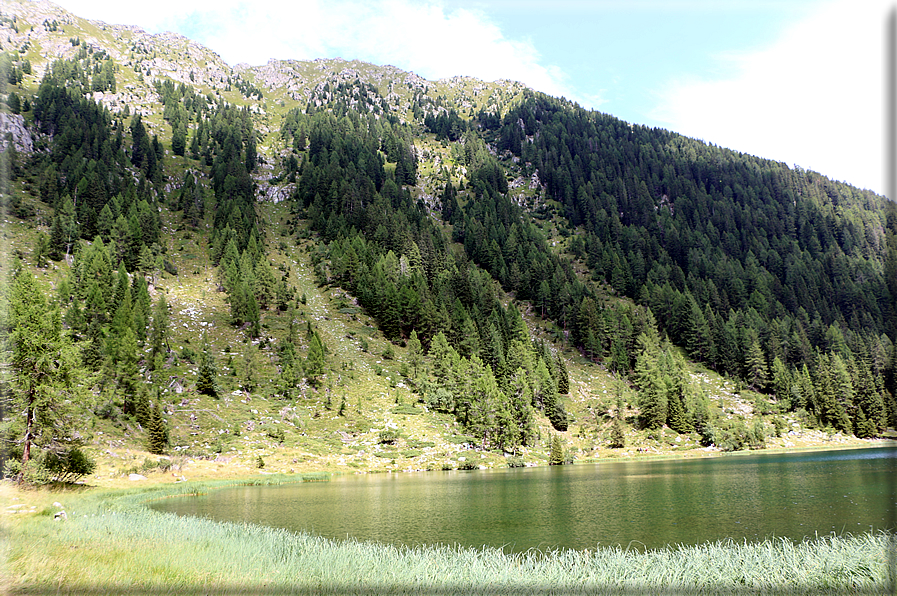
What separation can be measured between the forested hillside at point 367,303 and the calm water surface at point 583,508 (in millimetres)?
14945

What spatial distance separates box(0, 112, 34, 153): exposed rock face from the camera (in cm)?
11446

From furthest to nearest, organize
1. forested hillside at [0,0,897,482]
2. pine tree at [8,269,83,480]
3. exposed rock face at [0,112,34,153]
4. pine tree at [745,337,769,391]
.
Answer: exposed rock face at [0,112,34,153] → pine tree at [745,337,769,391] → forested hillside at [0,0,897,482] → pine tree at [8,269,83,480]

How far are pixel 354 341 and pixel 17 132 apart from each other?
112 metres

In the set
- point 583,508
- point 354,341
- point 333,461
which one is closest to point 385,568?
point 583,508

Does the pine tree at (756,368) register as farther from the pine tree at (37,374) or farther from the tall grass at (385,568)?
the pine tree at (37,374)

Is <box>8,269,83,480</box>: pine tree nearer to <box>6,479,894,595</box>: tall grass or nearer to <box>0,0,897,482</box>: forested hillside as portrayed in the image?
<box>0,0,897,482</box>: forested hillside

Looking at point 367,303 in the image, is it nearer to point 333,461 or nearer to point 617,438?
point 333,461

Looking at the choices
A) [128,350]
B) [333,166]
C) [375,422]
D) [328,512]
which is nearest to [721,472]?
[328,512]

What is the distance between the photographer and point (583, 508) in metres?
27.4

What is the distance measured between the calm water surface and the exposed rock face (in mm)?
126885

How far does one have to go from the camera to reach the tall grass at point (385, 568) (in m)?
11.2

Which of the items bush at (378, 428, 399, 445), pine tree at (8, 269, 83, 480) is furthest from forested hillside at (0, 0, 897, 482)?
→ bush at (378, 428, 399, 445)

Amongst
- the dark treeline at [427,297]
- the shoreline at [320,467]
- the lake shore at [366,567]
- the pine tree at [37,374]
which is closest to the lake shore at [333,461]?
the shoreline at [320,467]

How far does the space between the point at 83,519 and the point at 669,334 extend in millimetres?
130188
